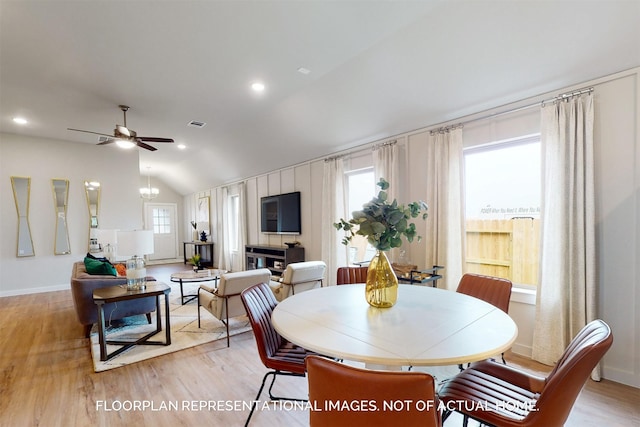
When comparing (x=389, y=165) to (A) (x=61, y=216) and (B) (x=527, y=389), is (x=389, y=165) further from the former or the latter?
(A) (x=61, y=216)

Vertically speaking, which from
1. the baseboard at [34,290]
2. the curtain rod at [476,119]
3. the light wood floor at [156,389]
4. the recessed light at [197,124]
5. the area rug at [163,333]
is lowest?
the baseboard at [34,290]

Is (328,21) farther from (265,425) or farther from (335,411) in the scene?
(265,425)

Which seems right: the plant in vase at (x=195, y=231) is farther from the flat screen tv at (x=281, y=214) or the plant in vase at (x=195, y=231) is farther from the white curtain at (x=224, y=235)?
the flat screen tv at (x=281, y=214)

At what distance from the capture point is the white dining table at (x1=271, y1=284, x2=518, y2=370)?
1114 millimetres

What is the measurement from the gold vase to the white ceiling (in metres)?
2.10

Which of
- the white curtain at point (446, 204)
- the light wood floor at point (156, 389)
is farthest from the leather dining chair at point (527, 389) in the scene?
the white curtain at point (446, 204)

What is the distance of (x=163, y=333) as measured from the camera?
3529 millimetres

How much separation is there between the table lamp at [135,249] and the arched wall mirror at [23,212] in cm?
445

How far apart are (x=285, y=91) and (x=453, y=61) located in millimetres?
2108

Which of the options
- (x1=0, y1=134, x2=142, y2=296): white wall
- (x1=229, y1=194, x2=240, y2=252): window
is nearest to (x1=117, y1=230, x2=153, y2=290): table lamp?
(x1=0, y1=134, x2=142, y2=296): white wall

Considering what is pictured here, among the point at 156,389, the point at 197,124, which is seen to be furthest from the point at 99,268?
the point at 197,124

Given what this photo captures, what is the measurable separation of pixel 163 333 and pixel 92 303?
878mm

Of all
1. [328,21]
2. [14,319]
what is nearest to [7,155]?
[14,319]

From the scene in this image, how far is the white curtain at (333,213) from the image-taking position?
4914 millimetres
